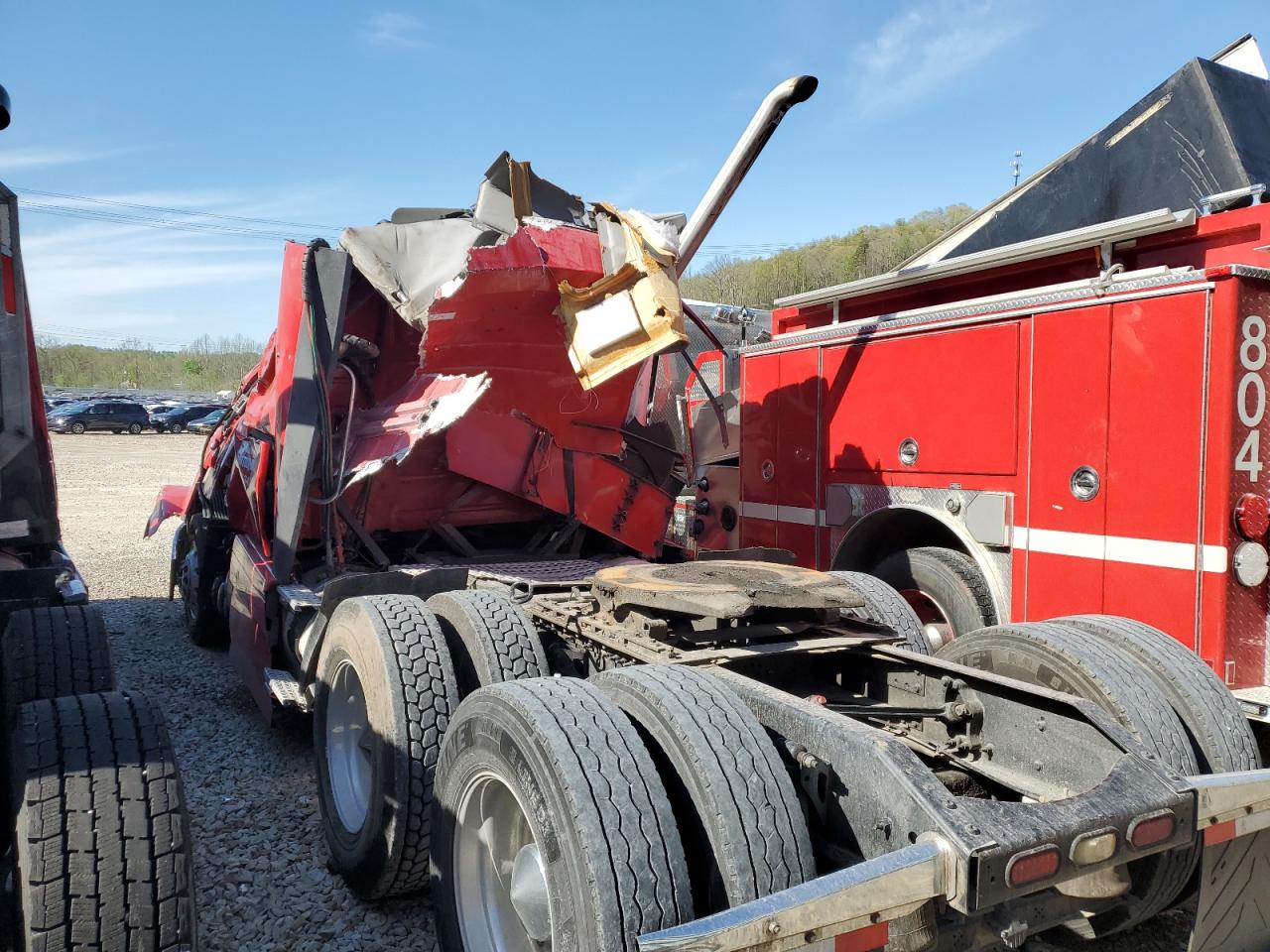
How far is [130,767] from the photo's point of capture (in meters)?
2.46

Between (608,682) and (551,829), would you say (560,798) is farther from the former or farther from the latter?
(608,682)

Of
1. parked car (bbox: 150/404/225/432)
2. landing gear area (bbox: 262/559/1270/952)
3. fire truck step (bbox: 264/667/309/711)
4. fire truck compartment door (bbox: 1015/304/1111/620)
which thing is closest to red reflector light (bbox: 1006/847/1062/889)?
landing gear area (bbox: 262/559/1270/952)

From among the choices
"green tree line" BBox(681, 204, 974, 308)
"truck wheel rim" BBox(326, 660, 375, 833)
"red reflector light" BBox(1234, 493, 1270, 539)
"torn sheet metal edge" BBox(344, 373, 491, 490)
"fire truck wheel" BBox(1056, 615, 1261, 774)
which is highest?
"green tree line" BBox(681, 204, 974, 308)

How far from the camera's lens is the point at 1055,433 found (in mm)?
4211

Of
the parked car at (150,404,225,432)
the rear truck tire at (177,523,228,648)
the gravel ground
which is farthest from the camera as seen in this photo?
the parked car at (150,404,225,432)

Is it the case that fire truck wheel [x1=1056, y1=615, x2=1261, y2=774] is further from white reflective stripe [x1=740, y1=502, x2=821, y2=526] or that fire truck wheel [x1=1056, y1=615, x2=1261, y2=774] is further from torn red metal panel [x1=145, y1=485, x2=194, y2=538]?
torn red metal panel [x1=145, y1=485, x2=194, y2=538]

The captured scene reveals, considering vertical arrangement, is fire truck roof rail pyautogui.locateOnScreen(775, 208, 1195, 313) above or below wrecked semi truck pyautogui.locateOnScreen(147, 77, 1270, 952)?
above

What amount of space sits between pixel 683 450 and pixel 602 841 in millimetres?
4839

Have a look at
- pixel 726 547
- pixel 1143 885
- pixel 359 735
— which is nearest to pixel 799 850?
pixel 1143 885

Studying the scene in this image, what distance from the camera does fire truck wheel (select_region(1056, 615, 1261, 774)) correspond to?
281 cm

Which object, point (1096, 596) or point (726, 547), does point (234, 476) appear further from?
point (1096, 596)

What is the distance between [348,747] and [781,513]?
10.4 feet

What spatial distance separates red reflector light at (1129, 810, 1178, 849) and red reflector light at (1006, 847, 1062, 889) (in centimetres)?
25

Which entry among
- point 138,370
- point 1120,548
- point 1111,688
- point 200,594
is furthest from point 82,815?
point 138,370
